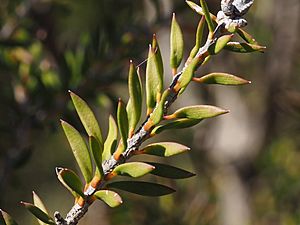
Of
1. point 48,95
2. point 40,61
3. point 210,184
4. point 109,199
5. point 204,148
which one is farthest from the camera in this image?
point 204,148

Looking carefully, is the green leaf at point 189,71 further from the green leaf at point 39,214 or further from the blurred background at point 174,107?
the blurred background at point 174,107

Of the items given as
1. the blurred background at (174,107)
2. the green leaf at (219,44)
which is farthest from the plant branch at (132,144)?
the blurred background at (174,107)

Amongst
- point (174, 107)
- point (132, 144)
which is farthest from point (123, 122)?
point (174, 107)

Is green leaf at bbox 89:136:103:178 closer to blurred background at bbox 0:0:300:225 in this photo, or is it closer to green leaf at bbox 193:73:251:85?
green leaf at bbox 193:73:251:85

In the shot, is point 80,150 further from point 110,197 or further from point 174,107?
point 174,107

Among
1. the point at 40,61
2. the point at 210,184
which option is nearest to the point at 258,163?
the point at 210,184

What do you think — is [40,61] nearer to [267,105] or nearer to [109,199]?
[109,199]

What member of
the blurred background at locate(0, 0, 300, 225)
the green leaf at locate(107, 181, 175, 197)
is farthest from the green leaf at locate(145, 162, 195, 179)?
the blurred background at locate(0, 0, 300, 225)
